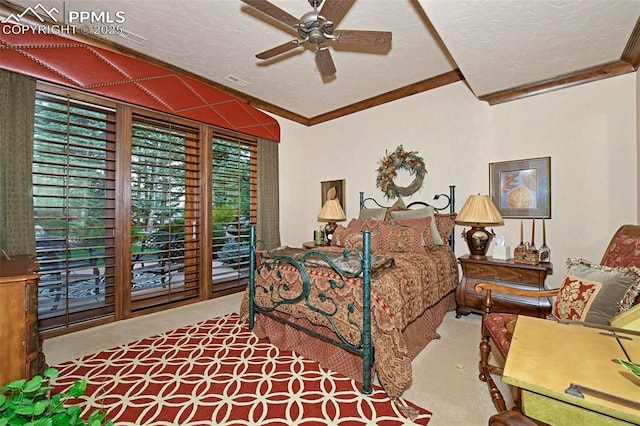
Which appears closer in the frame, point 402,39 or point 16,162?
point 16,162

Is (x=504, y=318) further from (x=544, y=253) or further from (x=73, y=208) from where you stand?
(x=73, y=208)

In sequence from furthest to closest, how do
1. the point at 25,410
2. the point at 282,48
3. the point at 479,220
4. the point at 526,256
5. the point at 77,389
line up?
1. the point at 479,220
2. the point at 526,256
3. the point at 282,48
4. the point at 77,389
5. the point at 25,410

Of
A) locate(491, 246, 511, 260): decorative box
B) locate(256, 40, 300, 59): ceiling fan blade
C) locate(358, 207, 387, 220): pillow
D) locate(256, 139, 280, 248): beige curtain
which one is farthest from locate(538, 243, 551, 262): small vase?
locate(256, 139, 280, 248): beige curtain

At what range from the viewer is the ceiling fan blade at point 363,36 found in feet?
7.40

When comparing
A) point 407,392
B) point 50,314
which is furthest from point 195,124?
point 407,392

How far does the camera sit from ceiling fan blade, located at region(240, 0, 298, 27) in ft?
6.15

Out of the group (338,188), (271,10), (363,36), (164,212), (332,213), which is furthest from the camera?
(338,188)

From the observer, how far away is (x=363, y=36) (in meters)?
2.30

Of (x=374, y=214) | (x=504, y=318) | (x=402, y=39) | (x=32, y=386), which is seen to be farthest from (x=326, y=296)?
(x=402, y=39)

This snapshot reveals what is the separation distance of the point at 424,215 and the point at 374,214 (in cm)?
74

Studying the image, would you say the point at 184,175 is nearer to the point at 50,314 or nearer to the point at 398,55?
the point at 50,314

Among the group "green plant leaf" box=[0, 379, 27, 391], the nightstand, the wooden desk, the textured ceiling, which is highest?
the textured ceiling

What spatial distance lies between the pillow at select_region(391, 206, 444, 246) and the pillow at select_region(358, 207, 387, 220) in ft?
0.57

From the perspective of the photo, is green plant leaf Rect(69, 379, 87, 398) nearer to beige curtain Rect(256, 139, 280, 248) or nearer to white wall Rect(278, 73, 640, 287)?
beige curtain Rect(256, 139, 280, 248)
